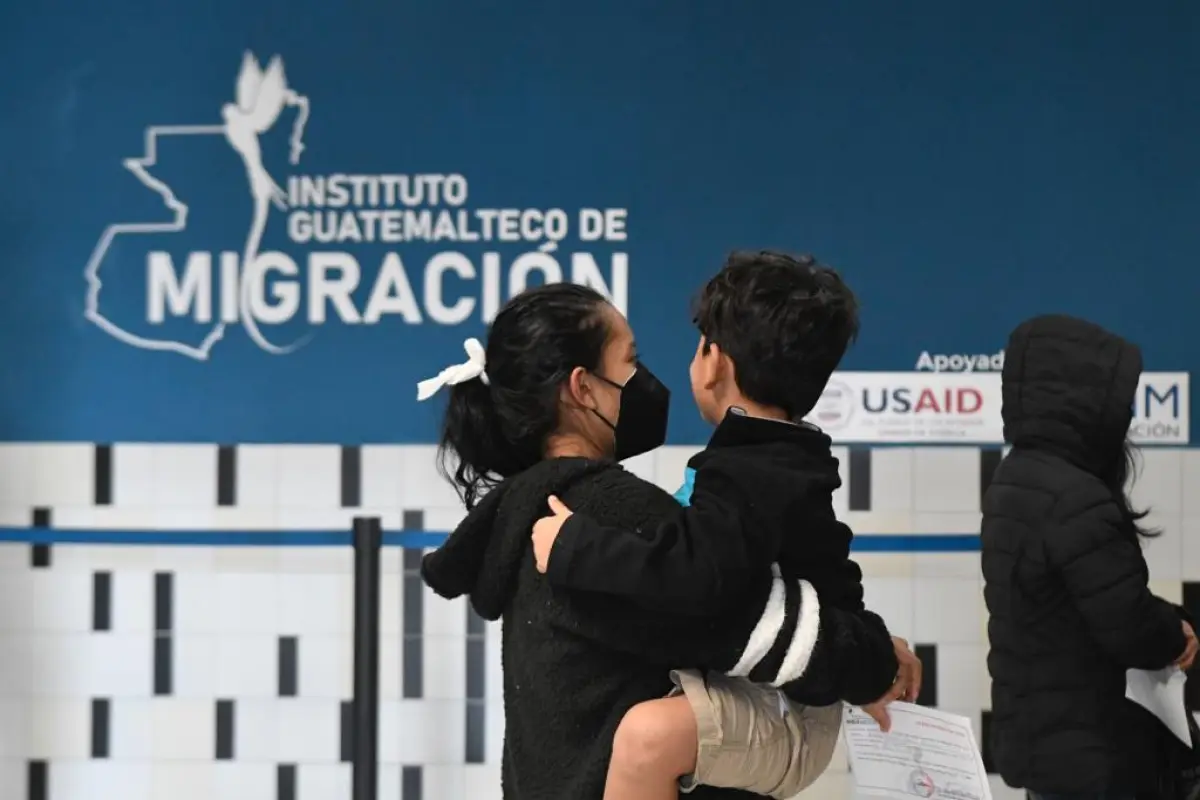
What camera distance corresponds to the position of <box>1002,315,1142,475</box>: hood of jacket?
197 cm

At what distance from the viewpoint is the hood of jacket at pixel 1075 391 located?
6.48ft

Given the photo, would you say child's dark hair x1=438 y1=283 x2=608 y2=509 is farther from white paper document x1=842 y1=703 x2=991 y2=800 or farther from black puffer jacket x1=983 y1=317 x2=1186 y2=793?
black puffer jacket x1=983 y1=317 x2=1186 y2=793

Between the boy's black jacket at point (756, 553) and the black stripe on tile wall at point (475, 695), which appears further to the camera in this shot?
the black stripe on tile wall at point (475, 695)

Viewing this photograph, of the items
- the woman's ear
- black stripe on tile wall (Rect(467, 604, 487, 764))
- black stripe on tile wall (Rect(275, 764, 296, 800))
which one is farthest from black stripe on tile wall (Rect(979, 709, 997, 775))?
the woman's ear

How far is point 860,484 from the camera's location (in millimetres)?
2770

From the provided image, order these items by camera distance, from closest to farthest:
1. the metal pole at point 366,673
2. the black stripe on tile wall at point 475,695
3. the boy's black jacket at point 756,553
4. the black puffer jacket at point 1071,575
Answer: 1. the boy's black jacket at point 756,553
2. the black puffer jacket at point 1071,575
3. the metal pole at point 366,673
4. the black stripe on tile wall at point 475,695

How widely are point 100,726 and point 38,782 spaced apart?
0.22 m

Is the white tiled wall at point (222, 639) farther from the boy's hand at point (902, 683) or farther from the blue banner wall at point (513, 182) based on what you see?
the boy's hand at point (902, 683)

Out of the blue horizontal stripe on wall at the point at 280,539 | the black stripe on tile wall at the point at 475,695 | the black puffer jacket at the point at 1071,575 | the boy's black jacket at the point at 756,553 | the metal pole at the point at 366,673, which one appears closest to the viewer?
the boy's black jacket at the point at 756,553

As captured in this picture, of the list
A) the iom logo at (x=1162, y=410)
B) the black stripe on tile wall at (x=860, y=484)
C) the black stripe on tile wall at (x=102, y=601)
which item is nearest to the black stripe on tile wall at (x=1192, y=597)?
the iom logo at (x=1162, y=410)

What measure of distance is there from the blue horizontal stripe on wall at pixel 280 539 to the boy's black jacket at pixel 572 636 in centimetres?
168

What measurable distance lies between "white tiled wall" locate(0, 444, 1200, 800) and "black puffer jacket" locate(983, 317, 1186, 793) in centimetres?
78

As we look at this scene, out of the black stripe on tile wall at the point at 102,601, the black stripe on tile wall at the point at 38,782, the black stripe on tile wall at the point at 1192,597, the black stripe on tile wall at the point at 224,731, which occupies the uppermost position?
the black stripe on tile wall at the point at 1192,597

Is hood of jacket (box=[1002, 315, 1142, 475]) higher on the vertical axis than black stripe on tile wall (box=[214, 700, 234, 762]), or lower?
higher
